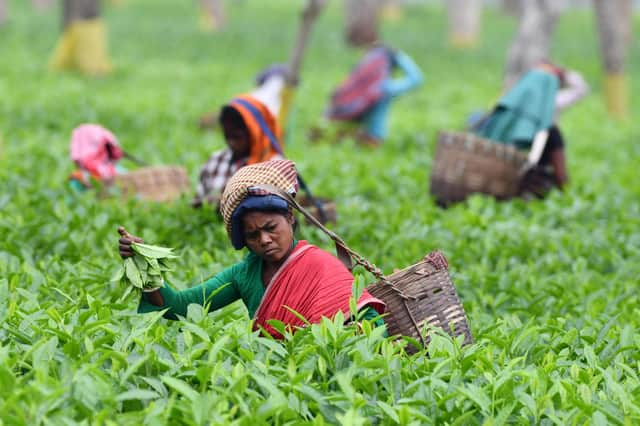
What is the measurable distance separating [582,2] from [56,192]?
49.4m

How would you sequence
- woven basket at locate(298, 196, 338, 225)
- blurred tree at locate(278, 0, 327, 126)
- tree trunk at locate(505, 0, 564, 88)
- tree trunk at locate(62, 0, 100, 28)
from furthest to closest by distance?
1. tree trunk at locate(62, 0, 100, 28)
2. tree trunk at locate(505, 0, 564, 88)
3. blurred tree at locate(278, 0, 327, 126)
4. woven basket at locate(298, 196, 338, 225)

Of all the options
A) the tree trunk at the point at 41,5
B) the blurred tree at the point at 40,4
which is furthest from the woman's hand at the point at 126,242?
the blurred tree at the point at 40,4

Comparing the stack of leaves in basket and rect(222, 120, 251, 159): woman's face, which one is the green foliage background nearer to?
the stack of leaves in basket

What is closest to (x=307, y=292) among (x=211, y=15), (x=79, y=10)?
(x=79, y=10)

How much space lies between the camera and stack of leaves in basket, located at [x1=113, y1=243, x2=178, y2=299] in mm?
3557

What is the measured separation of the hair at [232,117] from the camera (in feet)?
19.1

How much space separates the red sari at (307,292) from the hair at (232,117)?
7.34 feet

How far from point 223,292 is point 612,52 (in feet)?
42.0

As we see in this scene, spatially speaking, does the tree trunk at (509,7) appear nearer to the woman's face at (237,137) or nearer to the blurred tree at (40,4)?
the blurred tree at (40,4)

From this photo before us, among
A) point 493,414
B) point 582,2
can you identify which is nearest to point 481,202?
point 493,414

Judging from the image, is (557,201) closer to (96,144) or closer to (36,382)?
(96,144)

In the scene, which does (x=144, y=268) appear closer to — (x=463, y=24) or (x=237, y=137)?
(x=237, y=137)

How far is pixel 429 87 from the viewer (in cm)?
1745

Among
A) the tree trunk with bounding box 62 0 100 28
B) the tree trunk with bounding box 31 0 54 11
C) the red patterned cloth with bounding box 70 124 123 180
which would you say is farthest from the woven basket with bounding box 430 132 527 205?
the tree trunk with bounding box 31 0 54 11
